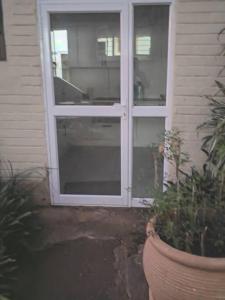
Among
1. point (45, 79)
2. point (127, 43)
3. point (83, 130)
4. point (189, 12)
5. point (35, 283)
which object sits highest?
point (189, 12)

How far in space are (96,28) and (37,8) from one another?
0.50m

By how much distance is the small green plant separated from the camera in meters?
2.04

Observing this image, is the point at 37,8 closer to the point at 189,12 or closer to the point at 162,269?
the point at 189,12

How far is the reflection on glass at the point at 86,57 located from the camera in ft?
8.39

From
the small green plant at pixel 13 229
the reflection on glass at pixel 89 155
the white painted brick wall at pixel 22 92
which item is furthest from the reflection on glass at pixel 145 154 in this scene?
the small green plant at pixel 13 229

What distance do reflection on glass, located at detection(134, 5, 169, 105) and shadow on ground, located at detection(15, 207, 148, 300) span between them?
1108 millimetres

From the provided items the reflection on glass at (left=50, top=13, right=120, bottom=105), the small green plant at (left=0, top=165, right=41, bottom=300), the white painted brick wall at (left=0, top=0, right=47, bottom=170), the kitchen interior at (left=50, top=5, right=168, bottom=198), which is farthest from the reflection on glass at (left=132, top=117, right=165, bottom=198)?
the small green plant at (left=0, top=165, right=41, bottom=300)

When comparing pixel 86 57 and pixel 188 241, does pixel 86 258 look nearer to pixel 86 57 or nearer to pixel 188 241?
pixel 188 241

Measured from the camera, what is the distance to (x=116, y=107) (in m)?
2.67

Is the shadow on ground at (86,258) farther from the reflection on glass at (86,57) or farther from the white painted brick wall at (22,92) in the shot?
the reflection on glass at (86,57)

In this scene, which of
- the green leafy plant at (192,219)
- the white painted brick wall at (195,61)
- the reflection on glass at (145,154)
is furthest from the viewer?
the reflection on glass at (145,154)

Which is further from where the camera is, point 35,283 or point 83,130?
point 83,130

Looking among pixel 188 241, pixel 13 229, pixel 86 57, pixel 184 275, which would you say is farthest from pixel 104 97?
pixel 184 275

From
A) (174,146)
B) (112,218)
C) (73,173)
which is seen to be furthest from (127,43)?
(112,218)
